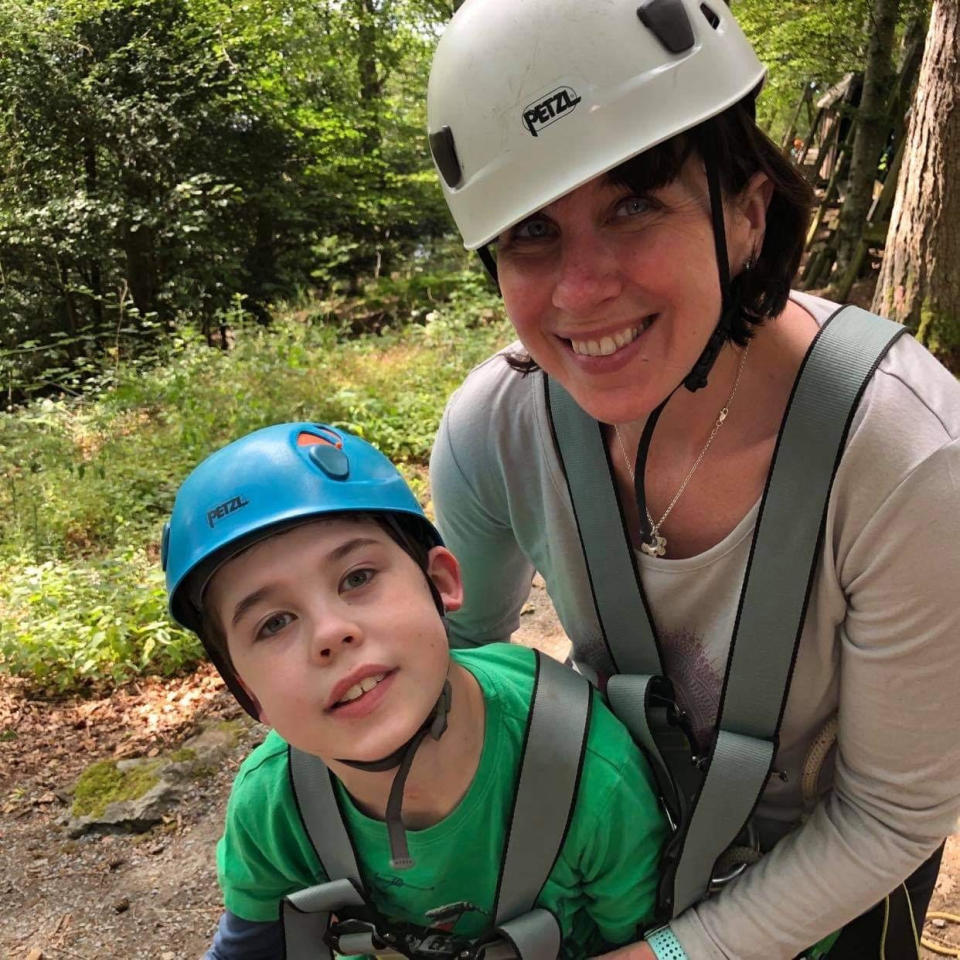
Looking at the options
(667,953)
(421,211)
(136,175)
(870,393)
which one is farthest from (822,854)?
(421,211)

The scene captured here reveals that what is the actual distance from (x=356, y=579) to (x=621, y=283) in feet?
2.18

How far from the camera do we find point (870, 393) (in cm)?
128

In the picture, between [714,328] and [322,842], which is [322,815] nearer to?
[322,842]

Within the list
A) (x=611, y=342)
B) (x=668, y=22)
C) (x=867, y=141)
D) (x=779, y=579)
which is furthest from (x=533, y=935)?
(x=867, y=141)

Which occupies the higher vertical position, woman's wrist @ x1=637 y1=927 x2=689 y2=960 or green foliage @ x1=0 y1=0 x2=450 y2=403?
green foliage @ x1=0 y1=0 x2=450 y2=403

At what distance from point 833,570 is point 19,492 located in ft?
18.3

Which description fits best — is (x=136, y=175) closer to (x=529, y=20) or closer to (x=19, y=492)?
(x=19, y=492)

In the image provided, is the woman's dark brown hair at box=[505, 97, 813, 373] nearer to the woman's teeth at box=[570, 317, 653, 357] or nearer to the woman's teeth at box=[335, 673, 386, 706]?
the woman's teeth at box=[570, 317, 653, 357]

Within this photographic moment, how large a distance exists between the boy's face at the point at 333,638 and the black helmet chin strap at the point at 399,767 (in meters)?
0.03

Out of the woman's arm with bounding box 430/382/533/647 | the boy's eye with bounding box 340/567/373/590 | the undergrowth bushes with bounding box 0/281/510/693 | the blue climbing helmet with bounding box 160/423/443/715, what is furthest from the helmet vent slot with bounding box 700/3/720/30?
the undergrowth bushes with bounding box 0/281/510/693

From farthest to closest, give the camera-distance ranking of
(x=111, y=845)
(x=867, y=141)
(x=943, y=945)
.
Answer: (x=867, y=141) < (x=111, y=845) < (x=943, y=945)

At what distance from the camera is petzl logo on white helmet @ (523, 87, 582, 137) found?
129 centimetres

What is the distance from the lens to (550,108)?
130 centimetres

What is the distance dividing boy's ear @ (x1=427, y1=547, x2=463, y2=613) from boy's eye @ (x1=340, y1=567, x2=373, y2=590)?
7.4 inches
